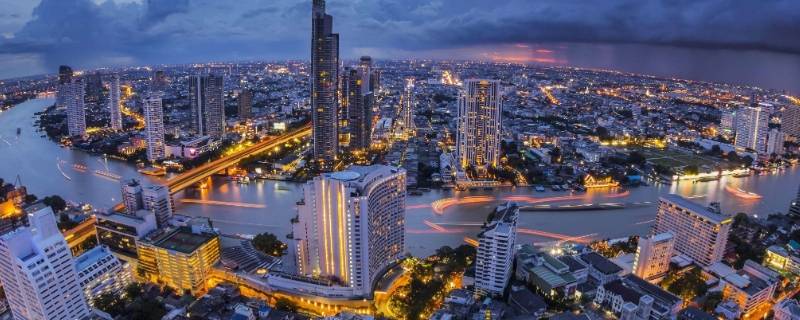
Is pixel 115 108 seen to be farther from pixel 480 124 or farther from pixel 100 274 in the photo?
pixel 100 274

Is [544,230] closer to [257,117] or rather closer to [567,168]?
[567,168]

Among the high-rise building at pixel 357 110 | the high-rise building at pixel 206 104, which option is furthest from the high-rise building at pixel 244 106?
the high-rise building at pixel 357 110

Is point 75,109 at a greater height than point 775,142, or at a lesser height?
greater

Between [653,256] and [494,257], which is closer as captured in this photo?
[494,257]

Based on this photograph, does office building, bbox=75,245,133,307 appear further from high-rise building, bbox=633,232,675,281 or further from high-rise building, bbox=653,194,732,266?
high-rise building, bbox=653,194,732,266

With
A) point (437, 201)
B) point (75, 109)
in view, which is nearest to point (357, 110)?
point (437, 201)

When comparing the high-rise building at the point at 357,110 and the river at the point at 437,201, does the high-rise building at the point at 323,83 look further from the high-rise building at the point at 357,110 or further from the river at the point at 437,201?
the river at the point at 437,201

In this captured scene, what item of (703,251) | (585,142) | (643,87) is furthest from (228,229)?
(643,87)
